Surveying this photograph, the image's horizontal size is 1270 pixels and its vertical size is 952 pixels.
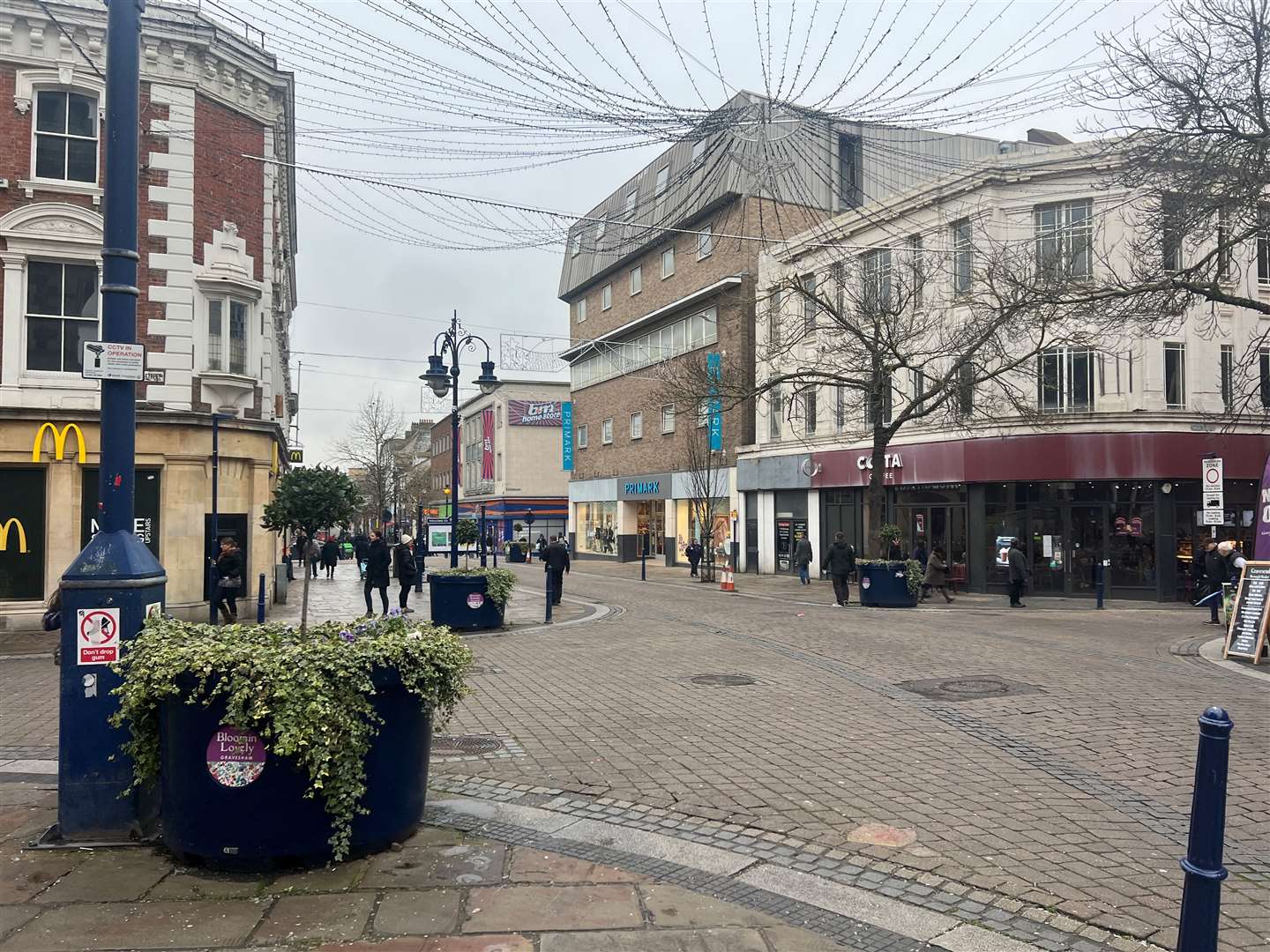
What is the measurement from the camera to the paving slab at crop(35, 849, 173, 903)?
171 inches

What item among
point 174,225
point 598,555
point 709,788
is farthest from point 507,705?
point 598,555

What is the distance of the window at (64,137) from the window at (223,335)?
9.50 ft

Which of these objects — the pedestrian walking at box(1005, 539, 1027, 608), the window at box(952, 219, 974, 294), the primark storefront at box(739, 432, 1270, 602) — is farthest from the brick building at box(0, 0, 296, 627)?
the primark storefront at box(739, 432, 1270, 602)

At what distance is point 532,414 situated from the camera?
6962cm

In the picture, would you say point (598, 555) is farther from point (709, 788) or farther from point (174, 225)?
point (709, 788)

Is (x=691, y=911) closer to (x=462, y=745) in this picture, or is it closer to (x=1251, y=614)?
(x=462, y=745)

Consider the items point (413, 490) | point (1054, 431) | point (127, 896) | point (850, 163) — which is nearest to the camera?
point (127, 896)

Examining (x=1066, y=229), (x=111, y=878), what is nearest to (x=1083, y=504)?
(x=1066, y=229)

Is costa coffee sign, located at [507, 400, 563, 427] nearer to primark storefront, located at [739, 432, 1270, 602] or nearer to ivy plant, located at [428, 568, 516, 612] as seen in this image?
primark storefront, located at [739, 432, 1270, 602]

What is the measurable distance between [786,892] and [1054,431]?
73.8 ft

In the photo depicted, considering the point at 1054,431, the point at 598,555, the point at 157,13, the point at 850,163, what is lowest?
the point at 598,555

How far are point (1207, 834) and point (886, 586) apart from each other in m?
18.5

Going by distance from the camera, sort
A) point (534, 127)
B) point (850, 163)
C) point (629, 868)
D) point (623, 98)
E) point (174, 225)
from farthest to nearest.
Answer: point (174, 225), point (850, 163), point (534, 127), point (623, 98), point (629, 868)

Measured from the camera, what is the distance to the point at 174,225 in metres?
16.7
